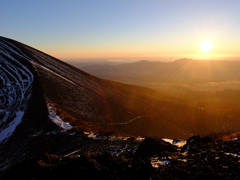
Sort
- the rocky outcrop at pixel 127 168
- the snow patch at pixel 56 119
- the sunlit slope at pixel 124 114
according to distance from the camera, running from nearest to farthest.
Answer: the rocky outcrop at pixel 127 168 → the snow patch at pixel 56 119 → the sunlit slope at pixel 124 114

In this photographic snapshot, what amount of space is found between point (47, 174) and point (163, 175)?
4.68 metres

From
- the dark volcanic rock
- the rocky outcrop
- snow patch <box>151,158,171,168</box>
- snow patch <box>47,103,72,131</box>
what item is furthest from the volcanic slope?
snow patch <box>151,158,171,168</box>

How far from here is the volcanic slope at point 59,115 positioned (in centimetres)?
2250

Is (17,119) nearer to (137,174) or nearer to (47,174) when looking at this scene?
(47,174)

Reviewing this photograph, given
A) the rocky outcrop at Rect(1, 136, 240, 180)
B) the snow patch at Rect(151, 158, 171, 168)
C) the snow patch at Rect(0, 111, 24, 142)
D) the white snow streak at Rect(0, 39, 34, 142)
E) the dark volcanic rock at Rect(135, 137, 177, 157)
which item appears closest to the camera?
the rocky outcrop at Rect(1, 136, 240, 180)

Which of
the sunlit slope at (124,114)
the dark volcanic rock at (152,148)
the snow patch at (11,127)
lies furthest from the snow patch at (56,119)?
the dark volcanic rock at (152,148)

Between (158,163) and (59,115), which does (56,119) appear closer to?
(59,115)

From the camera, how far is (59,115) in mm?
29031

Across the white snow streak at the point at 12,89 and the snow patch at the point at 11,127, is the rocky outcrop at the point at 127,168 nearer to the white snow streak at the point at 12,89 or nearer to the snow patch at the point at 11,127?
the snow patch at the point at 11,127

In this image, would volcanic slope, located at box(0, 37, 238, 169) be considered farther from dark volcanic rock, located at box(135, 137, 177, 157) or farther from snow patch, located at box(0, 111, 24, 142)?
dark volcanic rock, located at box(135, 137, 177, 157)

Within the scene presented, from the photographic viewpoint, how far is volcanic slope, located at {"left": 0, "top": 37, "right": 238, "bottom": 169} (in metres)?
22.5

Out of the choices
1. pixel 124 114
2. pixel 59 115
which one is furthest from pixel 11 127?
pixel 124 114

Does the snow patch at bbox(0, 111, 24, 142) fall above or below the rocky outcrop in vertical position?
below

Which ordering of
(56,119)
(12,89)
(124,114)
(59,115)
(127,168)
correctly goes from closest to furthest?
(127,168), (56,119), (59,115), (12,89), (124,114)
